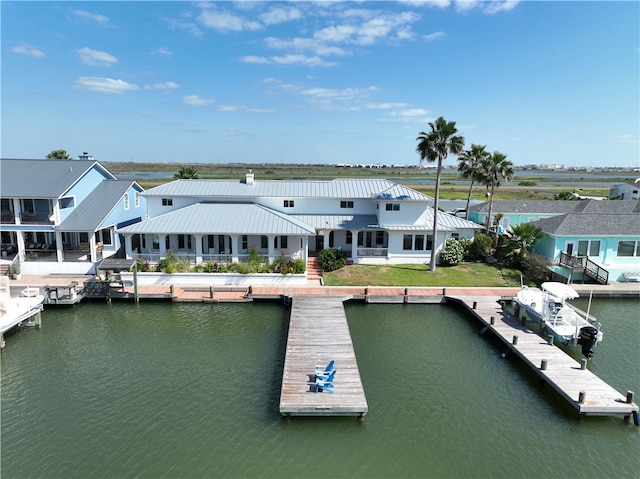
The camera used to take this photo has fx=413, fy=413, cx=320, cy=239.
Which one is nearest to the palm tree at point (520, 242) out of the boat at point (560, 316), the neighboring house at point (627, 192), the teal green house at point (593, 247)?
the teal green house at point (593, 247)

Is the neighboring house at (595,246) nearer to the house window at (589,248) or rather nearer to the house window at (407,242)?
the house window at (589,248)

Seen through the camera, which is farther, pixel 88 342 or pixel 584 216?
pixel 584 216

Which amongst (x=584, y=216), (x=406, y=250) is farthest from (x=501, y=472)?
(x=584, y=216)

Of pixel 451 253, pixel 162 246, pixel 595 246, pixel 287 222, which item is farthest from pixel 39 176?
pixel 595 246

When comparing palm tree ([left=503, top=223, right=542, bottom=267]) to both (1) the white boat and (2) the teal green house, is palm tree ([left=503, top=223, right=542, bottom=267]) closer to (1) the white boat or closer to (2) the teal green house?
(2) the teal green house

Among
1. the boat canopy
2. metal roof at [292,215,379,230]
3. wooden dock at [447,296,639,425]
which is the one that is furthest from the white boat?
the boat canopy

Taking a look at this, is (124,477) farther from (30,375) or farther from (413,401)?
(413,401)
